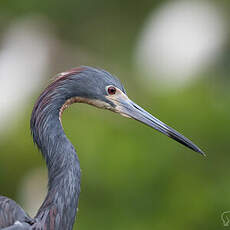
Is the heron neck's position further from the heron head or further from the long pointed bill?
the long pointed bill

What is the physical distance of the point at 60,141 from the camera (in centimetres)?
359

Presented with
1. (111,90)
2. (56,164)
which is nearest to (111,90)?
(111,90)

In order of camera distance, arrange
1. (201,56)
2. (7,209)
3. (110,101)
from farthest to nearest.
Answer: (201,56)
(110,101)
(7,209)

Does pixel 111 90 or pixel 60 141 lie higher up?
pixel 111 90

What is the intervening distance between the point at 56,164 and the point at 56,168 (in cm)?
2

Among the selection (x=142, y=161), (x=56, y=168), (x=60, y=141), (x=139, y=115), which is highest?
(x=142, y=161)

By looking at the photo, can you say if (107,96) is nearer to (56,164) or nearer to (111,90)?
(111,90)

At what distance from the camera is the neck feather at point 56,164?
139 inches

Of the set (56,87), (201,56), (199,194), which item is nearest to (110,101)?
(56,87)

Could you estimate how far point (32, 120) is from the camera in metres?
3.64

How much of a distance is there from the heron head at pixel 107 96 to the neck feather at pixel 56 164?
134mm

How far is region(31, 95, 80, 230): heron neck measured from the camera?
Answer: 3537 mm

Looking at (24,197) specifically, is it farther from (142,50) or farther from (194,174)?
(142,50)

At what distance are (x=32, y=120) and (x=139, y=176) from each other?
4459mm
